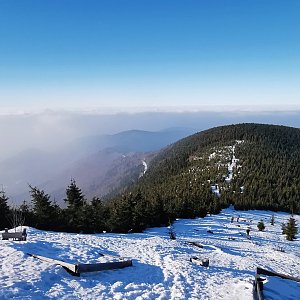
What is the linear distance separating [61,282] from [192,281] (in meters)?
7.24

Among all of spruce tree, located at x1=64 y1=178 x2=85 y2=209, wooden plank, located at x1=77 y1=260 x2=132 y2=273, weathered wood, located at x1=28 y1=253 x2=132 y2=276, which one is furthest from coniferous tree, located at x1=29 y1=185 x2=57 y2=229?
wooden plank, located at x1=77 y1=260 x2=132 y2=273

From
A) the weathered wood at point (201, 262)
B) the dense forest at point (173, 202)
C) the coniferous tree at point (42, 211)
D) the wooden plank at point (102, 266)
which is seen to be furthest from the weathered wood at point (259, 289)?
the coniferous tree at point (42, 211)

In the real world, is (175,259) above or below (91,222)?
above

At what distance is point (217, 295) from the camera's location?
56.0 feet

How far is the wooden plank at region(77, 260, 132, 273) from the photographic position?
57.0 feet

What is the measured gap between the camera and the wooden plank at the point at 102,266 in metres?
17.4

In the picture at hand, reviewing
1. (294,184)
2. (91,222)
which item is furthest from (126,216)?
(294,184)

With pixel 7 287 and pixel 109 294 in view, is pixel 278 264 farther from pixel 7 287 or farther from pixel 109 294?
pixel 7 287

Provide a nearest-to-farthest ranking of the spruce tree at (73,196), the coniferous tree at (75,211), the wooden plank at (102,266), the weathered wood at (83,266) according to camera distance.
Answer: the weathered wood at (83,266) → the wooden plank at (102,266) → the coniferous tree at (75,211) → the spruce tree at (73,196)

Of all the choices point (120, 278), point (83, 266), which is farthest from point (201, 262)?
point (83, 266)

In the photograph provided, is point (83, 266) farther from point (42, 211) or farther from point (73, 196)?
point (73, 196)

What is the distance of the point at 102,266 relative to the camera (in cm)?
1850

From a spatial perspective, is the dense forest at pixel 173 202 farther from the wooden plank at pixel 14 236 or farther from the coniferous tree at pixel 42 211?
the wooden plank at pixel 14 236

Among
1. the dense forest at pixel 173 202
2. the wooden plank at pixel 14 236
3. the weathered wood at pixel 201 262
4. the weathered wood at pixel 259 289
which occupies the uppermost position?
the weathered wood at pixel 259 289
